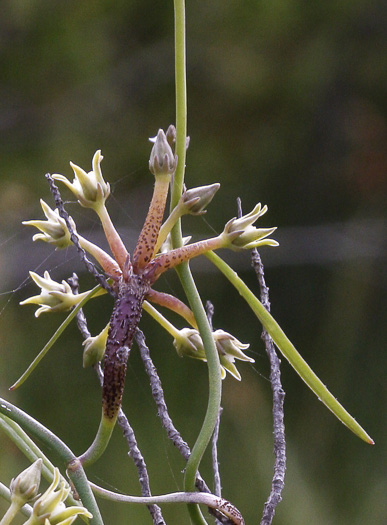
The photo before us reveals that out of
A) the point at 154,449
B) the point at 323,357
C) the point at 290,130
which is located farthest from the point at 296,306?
the point at 154,449

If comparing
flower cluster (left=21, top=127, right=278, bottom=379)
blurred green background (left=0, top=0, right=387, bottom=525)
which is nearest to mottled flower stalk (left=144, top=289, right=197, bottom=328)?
flower cluster (left=21, top=127, right=278, bottom=379)

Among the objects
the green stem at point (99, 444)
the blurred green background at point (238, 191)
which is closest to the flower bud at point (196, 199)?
the green stem at point (99, 444)

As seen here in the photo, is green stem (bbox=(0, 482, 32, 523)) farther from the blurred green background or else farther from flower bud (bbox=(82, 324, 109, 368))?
the blurred green background

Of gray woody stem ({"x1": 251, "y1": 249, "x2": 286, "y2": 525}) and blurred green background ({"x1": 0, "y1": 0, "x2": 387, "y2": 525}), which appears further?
blurred green background ({"x1": 0, "y1": 0, "x2": 387, "y2": 525})

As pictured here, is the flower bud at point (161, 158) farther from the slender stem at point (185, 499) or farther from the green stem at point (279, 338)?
the slender stem at point (185, 499)

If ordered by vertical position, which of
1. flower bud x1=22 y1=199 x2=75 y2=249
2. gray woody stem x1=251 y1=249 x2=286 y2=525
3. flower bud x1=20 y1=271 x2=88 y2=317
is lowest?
gray woody stem x1=251 y1=249 x2=286 y2=525

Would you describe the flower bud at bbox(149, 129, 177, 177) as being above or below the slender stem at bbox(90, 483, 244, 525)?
above

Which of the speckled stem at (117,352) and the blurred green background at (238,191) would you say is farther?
the blurred green background at (238,191)
